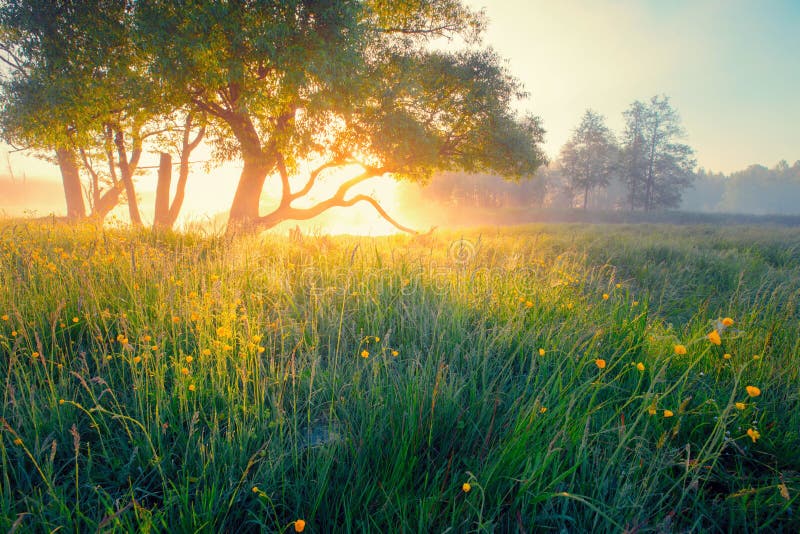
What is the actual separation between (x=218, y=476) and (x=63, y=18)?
14066mm

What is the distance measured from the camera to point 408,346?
2758 mm

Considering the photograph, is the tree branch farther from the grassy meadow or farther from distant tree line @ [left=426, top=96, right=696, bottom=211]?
distant tree line @ [left=426, top=96, right=696, bottom=211]

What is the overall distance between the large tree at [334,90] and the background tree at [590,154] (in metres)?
33.8

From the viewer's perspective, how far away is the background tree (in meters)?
45.7

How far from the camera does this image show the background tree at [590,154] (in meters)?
45.7

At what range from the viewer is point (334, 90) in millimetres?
10648

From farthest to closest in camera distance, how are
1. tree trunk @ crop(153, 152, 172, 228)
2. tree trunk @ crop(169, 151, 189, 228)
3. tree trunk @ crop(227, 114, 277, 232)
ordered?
1. tree trunk @ crop(169, 151, 189, 228)
2. tree trunk @ crop(153, 152, 172, 228)
3. tree trunk @ crop(227, 114, 277, 232)

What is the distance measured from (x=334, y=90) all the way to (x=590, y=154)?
44234mm

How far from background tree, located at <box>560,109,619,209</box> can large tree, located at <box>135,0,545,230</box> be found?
3382 cm

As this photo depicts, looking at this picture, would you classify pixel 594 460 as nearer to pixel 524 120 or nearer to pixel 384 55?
pixel 384 55

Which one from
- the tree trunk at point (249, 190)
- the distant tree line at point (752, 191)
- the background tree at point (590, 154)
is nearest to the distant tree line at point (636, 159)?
the background tree at point (590, 154)

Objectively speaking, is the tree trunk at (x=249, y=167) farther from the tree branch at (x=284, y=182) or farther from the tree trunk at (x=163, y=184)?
the tree trunk at (x=163, y=184)

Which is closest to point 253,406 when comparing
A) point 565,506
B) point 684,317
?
point 565,506

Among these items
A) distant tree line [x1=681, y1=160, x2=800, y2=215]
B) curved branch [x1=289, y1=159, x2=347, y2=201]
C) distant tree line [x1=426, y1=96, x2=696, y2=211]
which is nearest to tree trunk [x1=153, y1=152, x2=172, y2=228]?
curved branch [x1=289, y1=159, x2=347, y2=201]
